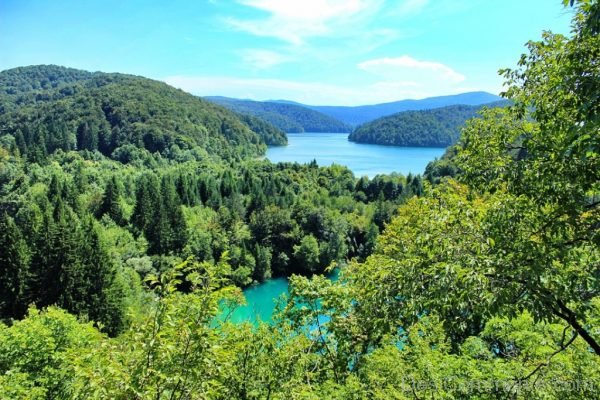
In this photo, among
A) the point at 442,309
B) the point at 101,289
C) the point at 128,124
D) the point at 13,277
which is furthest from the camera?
the point at 128,124

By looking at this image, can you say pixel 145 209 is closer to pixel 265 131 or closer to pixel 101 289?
pixel 101 289

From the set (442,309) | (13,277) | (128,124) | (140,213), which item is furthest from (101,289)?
(128,124)

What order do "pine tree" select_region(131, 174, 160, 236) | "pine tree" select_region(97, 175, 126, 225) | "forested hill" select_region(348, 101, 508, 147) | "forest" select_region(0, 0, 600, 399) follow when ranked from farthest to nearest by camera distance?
"forested hill" select_region(348, 101, 508, 147) → "pine tree" select_region(97, 175, 126, 225) → "pine tree" select_region(131, 174, 160, 236) → "forest" select_region(0, 0, 600, 399)

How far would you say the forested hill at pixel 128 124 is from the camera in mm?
97438

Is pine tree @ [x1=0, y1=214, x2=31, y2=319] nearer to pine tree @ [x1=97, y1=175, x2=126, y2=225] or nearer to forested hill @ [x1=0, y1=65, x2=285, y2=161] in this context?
pine tree @ [x1=97, y1=175, x2=126, y2=225]

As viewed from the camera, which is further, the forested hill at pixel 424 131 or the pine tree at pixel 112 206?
the forested hill at pixel 424 131

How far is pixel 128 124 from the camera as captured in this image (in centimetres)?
10931

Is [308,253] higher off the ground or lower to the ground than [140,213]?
lower

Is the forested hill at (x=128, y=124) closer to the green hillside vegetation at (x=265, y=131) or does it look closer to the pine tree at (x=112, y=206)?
the pine tree at (x=112, y=206)

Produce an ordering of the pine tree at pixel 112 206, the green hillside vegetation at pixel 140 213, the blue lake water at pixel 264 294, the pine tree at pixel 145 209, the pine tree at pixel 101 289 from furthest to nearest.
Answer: the pine tree at pixel 112 206 < the pine tree at pixel 145 209 < the blue lake water at pixel 264 294 < the green hillside vegetation at pixel 140 213 < the pine tree at pixel 101 289

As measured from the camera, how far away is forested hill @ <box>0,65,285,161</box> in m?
97.4

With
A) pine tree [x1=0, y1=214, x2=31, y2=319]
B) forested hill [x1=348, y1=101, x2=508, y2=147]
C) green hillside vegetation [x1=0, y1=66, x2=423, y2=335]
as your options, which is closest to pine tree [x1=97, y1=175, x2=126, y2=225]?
green hillside vegetation [x1=0, y1=66, x2=423, y2=335]

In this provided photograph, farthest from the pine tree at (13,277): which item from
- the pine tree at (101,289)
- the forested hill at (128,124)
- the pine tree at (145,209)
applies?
the forested hill at (128,124)

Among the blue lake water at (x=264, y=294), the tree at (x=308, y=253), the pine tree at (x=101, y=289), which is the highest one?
the pine tree at (x=101, y=289)
